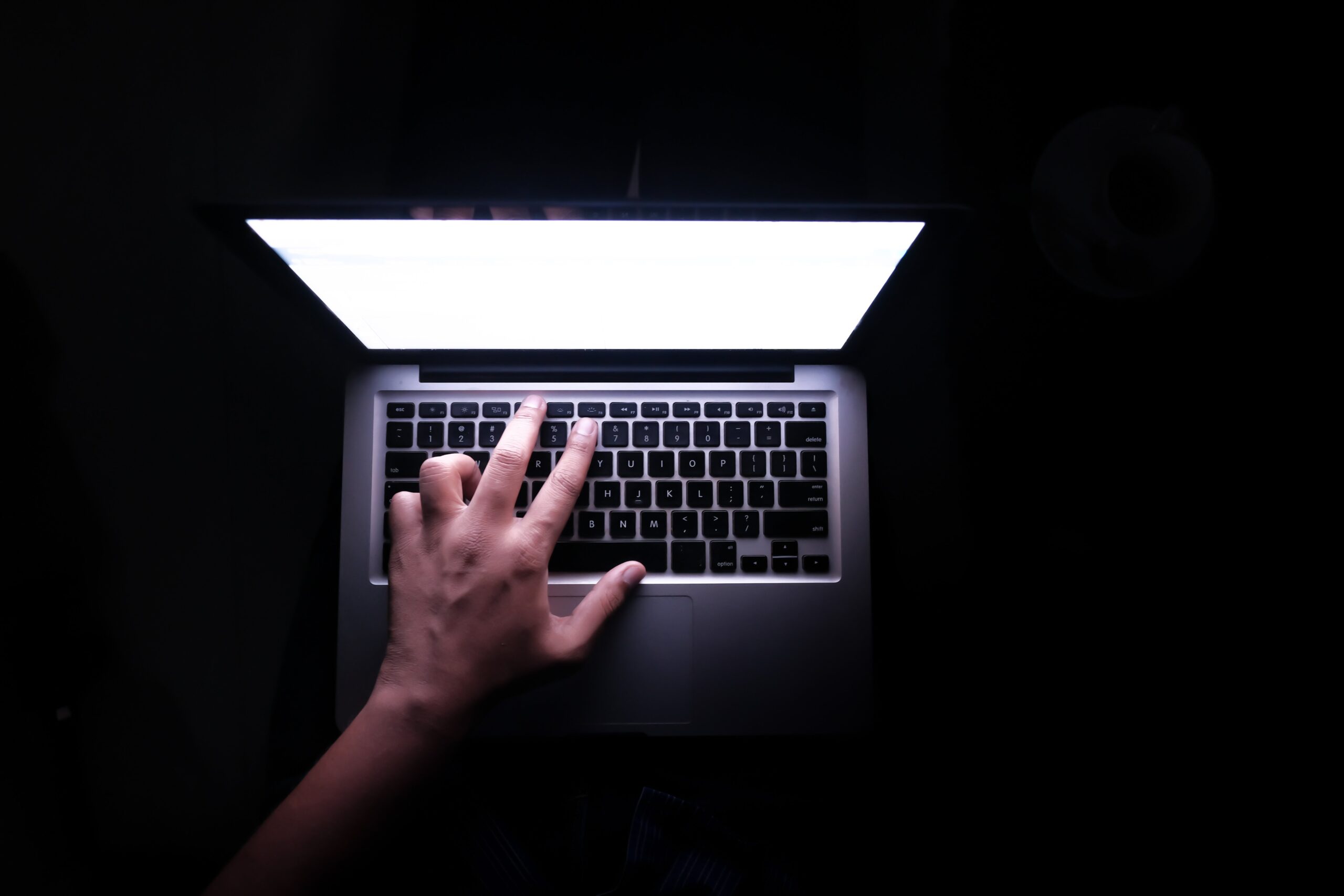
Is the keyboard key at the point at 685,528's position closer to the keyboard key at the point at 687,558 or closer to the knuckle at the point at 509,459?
the keyboard key at the point at 687,558

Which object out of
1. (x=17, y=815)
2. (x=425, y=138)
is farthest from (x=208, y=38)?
(x=17, y=815)

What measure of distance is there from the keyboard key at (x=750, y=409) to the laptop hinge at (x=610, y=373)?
0.03 m

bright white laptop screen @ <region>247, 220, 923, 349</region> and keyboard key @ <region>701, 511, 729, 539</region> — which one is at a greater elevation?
bright white laptop screen @ <region>247, 220, 923, 349</region>

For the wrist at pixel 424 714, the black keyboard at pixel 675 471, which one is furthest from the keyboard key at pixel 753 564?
the wrist at pixel 424 714

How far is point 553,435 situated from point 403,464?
191 millimetres

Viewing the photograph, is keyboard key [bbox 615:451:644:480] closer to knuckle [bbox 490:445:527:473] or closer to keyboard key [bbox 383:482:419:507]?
knuckle [bbox 490:445:527:473]

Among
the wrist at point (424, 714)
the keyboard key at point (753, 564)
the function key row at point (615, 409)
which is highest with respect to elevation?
the function key row at point (615, 409)

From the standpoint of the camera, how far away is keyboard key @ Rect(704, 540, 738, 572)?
2.08 feet

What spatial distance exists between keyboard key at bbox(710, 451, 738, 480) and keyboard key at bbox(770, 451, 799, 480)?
5 centimetres

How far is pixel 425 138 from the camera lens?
0.71 metres

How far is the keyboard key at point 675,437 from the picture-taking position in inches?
25.5

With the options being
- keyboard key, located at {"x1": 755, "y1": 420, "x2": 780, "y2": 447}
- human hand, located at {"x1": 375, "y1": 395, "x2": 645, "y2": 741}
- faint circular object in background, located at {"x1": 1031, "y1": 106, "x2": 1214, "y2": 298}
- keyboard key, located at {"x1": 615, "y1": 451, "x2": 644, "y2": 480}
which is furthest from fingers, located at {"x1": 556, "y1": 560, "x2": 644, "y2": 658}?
faint circular object in background, located at {"x1": 1031, "y1": 106, "x2": 1214, "y2": 298}

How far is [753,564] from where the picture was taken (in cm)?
63

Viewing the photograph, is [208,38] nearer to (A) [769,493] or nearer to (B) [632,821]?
(A) [769,493]
